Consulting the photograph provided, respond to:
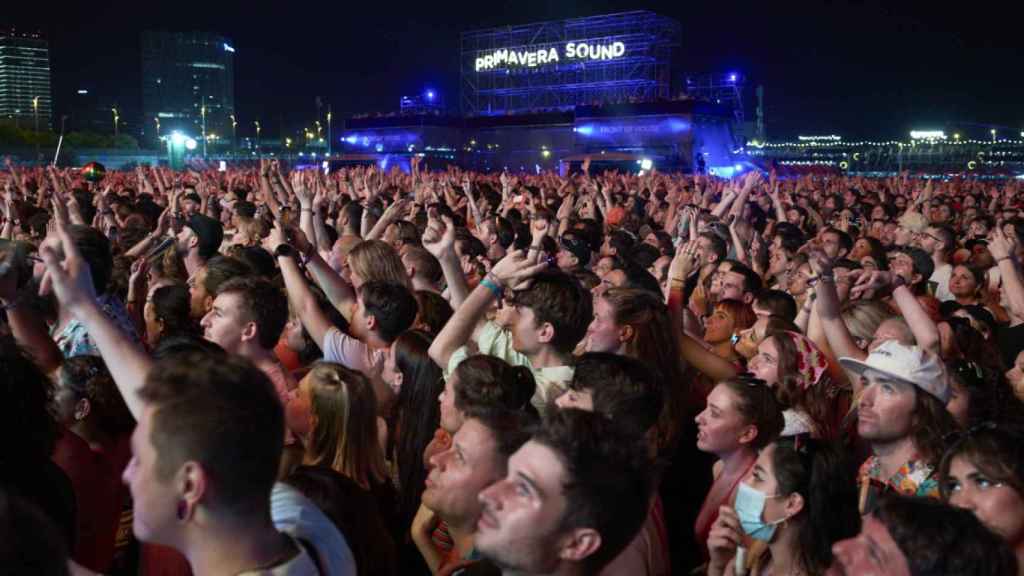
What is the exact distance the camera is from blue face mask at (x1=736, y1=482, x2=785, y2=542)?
10.2ft

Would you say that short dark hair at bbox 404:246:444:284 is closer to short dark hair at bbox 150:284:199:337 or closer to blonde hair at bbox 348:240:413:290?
blonde hair at bbox 348:240:413:290

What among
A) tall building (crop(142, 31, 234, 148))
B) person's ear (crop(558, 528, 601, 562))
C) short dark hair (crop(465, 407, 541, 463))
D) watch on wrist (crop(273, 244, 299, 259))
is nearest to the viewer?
person's ear (crop(558, 528, 601, 562))

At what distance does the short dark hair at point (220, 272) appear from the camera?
5500mm

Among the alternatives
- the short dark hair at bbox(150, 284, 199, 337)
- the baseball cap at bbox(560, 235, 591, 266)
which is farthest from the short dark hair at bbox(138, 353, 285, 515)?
the baseball cap at bbox(560, 235, 591, 266)

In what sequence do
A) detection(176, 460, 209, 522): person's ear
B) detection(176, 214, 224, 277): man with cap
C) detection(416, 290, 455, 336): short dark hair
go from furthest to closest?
detection(176, 214, 224, 277): man with cap
detection(416, 290, 455, 336): short dark hair
detection(176, 460, 209, 522): person's ear

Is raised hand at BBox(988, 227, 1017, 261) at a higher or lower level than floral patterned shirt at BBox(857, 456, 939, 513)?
higher

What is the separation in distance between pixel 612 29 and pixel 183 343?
5858 cm

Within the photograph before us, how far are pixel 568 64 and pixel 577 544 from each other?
2427 inches

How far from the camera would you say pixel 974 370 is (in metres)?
4.59

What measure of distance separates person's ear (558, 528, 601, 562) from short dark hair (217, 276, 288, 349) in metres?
2.47

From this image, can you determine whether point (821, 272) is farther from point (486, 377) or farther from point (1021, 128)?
point (1021, 128)

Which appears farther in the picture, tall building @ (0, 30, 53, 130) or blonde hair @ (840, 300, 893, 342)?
tall building @ (0, 30, 53, 130)

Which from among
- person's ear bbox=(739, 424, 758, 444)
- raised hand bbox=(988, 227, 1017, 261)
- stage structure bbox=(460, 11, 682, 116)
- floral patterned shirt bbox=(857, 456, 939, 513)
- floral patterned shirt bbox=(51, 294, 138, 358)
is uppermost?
stage structure bbox=(460, 11, 682, 116)

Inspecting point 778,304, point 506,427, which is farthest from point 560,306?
point 778,304
